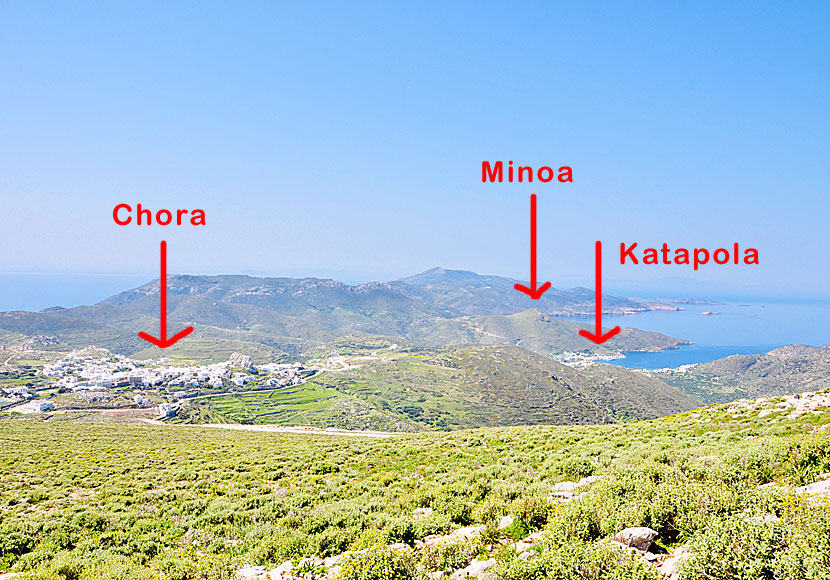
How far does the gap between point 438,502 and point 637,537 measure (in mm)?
5581

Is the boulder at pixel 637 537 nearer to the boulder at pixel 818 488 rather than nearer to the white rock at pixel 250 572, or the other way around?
the boulder at pixel 818 488

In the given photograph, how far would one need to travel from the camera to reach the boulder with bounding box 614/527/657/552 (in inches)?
255

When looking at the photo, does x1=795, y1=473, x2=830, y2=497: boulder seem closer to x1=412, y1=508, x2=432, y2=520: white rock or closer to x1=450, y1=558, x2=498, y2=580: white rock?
x1=450, y1=558, x2=498, y2=580: white rock

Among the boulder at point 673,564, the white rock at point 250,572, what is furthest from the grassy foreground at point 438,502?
the boulder at point 673,564

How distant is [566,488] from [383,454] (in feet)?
38.5

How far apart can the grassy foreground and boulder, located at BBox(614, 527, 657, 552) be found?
336 millimetres

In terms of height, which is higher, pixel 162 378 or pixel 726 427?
pixel 726 427

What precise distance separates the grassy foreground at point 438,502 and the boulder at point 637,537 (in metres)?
0.34

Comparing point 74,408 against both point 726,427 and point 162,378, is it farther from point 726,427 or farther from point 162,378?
point 726,427

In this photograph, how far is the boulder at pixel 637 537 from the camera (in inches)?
255

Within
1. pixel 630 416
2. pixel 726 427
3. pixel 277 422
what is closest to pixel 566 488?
pixel 726 427

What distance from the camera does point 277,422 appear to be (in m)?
136

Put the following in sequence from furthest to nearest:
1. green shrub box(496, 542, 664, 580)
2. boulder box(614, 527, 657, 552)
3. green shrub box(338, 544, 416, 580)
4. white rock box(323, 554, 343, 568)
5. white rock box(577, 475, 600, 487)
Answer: white rock box(577, 475, 600, 487) < white rock box(323, 554, 343, 568) < green shrub box(338, 544, 416, 580) < boulder box(614, 527, 657, 552) < green shrub box(496, 542, 664, 580)

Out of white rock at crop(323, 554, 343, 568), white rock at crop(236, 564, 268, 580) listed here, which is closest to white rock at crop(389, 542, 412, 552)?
white rock at crop(323, 554, 343, 568)
